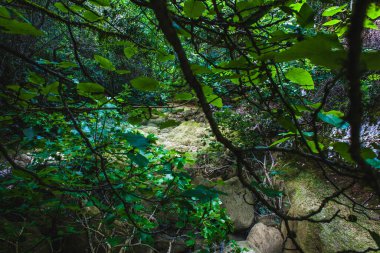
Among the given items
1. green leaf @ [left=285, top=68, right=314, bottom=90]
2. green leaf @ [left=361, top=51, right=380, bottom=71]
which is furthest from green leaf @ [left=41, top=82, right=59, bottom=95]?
green leaf @ [left=361, top=51, right=380, bottom=71]

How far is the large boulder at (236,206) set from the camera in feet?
13.1

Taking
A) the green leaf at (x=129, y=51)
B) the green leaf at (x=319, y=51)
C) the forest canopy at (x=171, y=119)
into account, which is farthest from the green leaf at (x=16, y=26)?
the green leaf at (x=129, y=51)

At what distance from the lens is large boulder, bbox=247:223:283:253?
3.71 meters

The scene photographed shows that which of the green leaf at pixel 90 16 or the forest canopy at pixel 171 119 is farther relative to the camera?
the green leaf at pixel 90 16

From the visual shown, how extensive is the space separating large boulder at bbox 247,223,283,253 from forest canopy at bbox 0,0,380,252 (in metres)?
0.32

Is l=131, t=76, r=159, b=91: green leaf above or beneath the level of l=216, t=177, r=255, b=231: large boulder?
above

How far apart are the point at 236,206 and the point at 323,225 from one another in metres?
1.38

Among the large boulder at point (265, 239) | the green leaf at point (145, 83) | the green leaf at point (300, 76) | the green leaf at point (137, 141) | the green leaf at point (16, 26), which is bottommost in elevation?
the large boulder at point (265, 239)

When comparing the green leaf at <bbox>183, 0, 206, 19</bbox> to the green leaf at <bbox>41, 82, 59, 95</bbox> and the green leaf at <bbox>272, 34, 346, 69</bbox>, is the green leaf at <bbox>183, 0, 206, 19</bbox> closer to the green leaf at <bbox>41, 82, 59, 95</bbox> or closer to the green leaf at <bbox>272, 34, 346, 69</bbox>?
the green leaf at <bbox>272, 34, 346, 69</bbox>

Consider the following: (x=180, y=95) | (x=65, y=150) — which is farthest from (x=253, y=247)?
(x=180, y=95)

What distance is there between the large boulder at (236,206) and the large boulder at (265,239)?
0.19 m

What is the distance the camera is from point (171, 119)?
286 centimetres

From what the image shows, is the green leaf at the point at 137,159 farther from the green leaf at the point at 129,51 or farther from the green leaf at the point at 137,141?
the green leaf at the point at 129,51

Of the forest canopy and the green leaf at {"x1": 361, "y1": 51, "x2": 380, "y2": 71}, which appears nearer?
the green leaf at {"x1": 361, "y1": 51, "x2": 380, "y2": 71}
